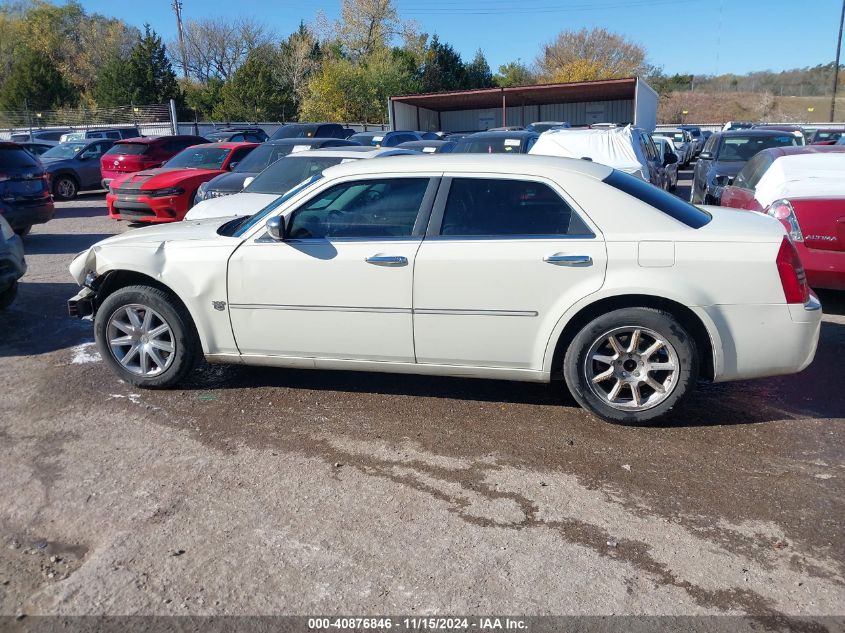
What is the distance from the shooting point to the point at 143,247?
5082 mm

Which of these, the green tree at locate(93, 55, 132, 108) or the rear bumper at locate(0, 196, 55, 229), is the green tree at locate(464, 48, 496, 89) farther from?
the rear bumper at locate(0, 196, 55, 229)

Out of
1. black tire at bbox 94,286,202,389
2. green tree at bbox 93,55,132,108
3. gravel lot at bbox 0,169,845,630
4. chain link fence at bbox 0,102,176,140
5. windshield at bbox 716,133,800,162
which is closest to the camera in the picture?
gravel lot at bbox 0,169,845,630

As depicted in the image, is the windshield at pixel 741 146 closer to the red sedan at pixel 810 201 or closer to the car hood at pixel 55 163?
the red sedan at pixel 810 201

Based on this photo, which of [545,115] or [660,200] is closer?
[660,200]

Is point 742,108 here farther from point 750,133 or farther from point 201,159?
point 201,159

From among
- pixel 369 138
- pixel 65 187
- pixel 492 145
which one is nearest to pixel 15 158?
pixel 65 187

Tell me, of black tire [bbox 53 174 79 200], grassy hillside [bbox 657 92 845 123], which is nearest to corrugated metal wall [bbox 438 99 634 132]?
black tire [bbox 53 174 79 200]

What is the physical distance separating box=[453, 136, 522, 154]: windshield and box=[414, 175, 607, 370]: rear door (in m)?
9.34

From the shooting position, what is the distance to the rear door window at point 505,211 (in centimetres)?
450

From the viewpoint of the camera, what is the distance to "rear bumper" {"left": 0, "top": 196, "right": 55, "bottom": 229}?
1097 cm

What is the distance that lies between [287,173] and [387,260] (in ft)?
17.5

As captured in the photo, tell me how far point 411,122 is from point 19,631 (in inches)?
1224

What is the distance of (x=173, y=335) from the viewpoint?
5066 millimetres

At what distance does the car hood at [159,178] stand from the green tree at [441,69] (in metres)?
45.1
